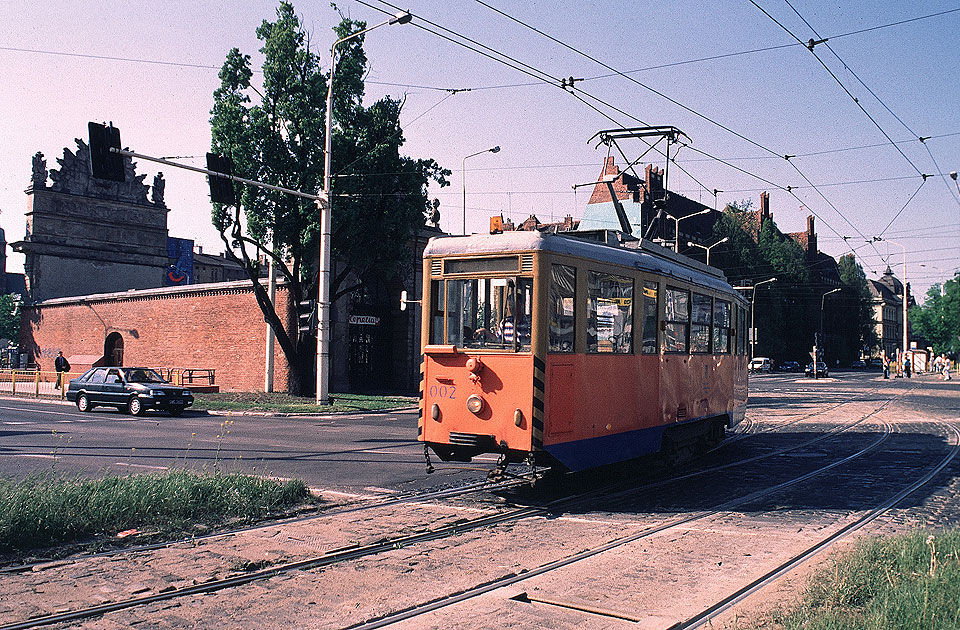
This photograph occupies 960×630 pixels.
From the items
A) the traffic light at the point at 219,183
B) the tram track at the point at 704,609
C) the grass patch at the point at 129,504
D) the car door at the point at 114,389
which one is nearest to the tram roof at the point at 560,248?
the tram track at the point at 704,609

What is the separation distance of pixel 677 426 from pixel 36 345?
1923 inches

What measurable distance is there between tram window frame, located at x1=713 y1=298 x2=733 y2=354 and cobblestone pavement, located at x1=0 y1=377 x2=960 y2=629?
116 inches

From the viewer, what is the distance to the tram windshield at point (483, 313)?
29.9ft

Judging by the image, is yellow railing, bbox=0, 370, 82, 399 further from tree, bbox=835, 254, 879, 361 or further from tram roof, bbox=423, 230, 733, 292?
tree, bbox=835, 254, 879, 361

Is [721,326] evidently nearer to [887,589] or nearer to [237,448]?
[887,589]

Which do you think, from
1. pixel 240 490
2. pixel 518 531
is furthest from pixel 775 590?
pixel 240 490

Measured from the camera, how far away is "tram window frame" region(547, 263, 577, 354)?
9055 mm

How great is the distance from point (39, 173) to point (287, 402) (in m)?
34.8

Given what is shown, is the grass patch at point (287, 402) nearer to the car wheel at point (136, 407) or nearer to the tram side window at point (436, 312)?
the car wheel at point (136, 407)

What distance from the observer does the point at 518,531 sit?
8.16 m

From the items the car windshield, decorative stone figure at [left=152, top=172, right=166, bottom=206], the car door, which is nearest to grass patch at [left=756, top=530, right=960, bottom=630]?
the car windshield

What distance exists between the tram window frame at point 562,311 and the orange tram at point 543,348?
0.01 m

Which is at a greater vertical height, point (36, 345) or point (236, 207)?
point (236, 207)

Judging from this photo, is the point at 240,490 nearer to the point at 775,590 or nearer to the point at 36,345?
the point at 775,590
